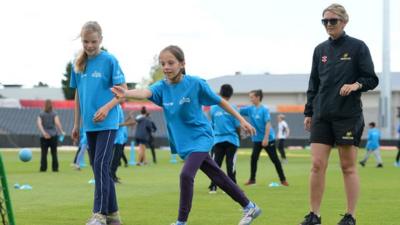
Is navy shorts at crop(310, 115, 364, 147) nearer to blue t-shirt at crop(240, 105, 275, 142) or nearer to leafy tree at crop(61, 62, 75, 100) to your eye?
blue t-shirt at crop(240, 105, 275, 142)

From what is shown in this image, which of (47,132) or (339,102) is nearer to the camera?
(339,102)

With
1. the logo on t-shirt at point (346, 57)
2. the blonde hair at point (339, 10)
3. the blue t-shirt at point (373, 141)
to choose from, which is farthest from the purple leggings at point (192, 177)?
the blue t-shirt at point (373, 141)

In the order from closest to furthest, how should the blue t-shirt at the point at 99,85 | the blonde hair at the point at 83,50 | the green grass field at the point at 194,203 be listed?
the blonde hair at the point at 83,50 < the blue t-shirt at the point at 99,85 < the green grass field at the point at 194,203

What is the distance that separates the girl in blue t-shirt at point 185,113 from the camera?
8.07m

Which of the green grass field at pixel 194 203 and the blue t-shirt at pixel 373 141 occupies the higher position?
the green grass field at pixel 194 203

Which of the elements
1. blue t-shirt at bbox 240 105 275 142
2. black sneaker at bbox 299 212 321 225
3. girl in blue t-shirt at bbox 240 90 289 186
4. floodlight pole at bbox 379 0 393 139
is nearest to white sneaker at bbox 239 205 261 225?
black sneaker at bbox 299 212 321 225

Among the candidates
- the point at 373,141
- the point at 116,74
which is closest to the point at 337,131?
the point at 116,74

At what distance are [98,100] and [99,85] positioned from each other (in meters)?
0.16

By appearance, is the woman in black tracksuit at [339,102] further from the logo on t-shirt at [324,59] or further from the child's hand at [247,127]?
the child's hand at [247,127]

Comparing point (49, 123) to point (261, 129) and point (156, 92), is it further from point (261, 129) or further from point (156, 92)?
point (156, 92)

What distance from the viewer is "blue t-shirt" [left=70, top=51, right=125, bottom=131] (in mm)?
8648

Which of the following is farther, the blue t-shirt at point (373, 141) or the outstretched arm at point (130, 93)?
the blue t-shirt at point (373, 141)

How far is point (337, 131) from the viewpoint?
332 inches

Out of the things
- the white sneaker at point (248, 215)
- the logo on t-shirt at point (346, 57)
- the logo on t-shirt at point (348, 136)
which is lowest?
the white sneaker at point (248, 215)
